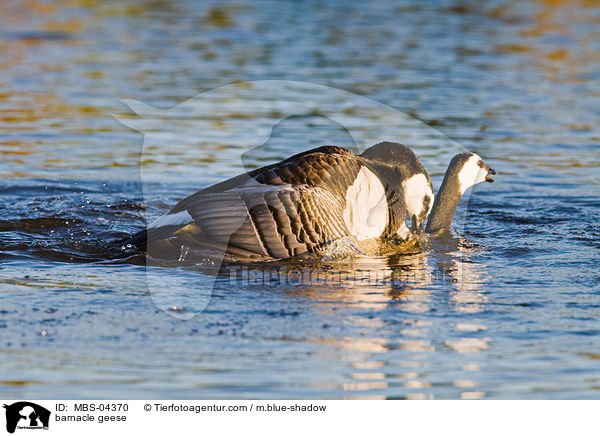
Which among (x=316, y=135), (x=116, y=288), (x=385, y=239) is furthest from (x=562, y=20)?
(x=116, y=288)

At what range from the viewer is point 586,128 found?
1245 cm

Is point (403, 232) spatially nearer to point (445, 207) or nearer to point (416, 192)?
point (416, 192)

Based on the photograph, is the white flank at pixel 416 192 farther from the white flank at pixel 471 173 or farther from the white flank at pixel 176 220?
the white flank at pixel 176 220

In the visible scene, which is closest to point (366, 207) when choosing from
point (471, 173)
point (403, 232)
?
point (403, 232)

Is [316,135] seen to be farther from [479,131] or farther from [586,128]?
[586,128]

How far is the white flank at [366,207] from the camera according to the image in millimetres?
7270

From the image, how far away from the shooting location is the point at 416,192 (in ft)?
25.8

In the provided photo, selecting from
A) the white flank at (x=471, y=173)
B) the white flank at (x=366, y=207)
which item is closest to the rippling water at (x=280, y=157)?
the white flank at (x=366, y=207)

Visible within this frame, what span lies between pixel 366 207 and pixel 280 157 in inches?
140

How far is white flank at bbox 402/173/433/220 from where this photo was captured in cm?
776

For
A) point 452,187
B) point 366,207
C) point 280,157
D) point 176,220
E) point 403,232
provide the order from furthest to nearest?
point 280,157, point 452,187, point 403,232, point 366,207, point 176,220
